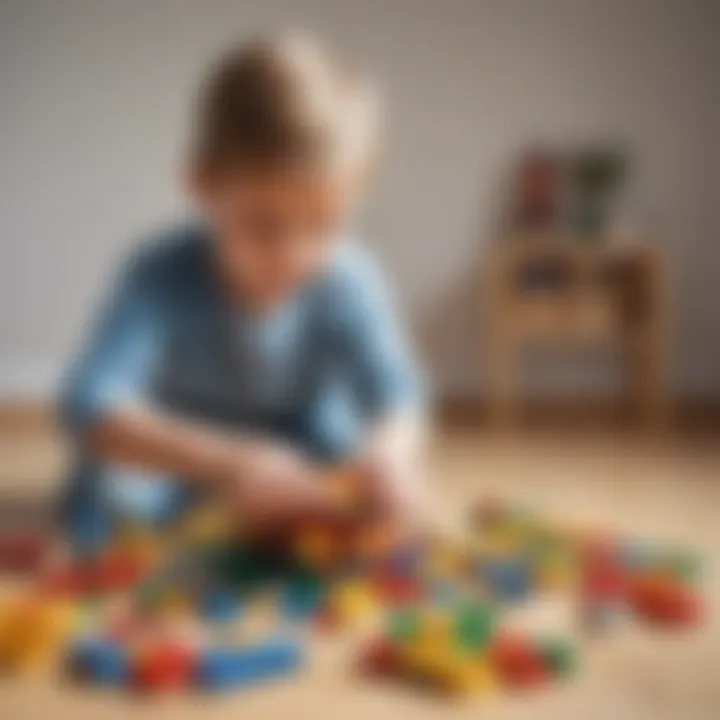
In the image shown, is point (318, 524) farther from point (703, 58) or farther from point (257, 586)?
point (703, 58)

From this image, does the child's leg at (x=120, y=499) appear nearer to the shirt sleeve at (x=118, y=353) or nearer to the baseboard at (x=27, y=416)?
the shirt sleeve at (x=118, y=353)

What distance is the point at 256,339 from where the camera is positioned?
784 mm

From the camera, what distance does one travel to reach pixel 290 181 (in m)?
0.65

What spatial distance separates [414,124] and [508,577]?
57 centimetres

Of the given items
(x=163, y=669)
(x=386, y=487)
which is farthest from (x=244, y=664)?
(x=386, y=487)

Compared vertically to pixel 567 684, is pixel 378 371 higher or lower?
higher

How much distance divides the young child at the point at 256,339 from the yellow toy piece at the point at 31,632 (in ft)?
0.35

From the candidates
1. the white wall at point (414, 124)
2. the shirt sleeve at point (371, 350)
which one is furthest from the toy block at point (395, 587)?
the white wall at point (414, 124)

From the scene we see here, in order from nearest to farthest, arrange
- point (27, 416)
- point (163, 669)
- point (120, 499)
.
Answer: point (163, 669) → point (120, 499) → point (27, 416)

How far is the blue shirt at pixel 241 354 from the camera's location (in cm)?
76

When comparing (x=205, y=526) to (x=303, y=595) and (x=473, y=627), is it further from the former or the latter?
(x=473, y=627)

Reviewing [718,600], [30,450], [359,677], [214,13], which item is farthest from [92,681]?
[214,13]

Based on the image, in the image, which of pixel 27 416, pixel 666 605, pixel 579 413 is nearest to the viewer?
pixel 666 605

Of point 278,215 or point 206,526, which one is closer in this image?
point 278,215
